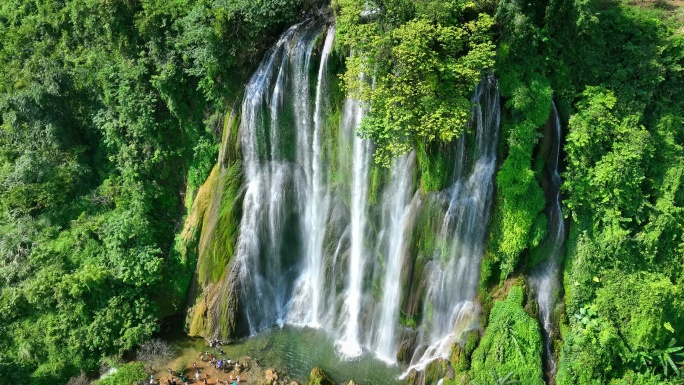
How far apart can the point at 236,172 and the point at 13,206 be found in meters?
9.75

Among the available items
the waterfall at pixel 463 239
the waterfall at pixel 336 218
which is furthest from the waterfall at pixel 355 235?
the waterfall at pixel 463 239

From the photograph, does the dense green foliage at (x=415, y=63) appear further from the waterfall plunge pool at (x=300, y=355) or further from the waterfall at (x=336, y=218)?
the waterfall plunge pool at (x=300, y=355)

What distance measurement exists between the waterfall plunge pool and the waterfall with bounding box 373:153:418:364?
72cm

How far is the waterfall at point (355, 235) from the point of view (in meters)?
16.7

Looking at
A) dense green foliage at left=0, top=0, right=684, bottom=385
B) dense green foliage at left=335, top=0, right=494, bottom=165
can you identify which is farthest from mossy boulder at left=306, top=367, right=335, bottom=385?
dense green foliage at left=335, top=0, right=494, bottom=165

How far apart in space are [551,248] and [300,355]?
31.9 feet

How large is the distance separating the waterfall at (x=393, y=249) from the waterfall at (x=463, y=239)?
1.12 meters

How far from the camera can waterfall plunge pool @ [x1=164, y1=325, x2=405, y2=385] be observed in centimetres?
1657

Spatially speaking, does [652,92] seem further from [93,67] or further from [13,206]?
[13,206]

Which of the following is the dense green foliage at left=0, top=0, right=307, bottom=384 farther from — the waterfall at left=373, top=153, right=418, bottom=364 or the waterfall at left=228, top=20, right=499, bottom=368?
the waterfall at left=373, top=153, right=418, bottom=364

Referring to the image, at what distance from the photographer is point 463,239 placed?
15734 mm

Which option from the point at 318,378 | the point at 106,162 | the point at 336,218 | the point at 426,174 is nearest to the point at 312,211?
the point at 336,218

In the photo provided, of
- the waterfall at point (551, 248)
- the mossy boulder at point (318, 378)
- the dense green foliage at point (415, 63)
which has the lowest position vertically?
the mossy boulder at point (318, 378)

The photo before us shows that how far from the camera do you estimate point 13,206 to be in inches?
770
